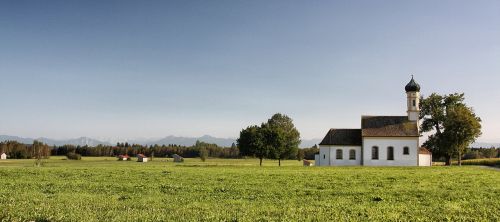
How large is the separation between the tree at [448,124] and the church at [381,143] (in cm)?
415

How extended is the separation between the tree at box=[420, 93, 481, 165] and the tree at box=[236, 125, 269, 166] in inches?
1173

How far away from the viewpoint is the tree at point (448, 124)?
229 feet

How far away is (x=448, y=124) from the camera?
71.1m

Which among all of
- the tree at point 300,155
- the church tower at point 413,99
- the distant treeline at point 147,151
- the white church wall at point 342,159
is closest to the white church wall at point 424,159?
the church tower at point 413,99

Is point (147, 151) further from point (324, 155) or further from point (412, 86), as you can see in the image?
point (412, 86)

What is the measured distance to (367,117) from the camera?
246ft

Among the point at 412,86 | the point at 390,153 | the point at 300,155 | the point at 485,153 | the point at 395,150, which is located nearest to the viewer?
the point at 395,150

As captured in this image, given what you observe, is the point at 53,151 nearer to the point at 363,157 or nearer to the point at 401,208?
the point at 363,157

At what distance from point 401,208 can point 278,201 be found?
14.1ft

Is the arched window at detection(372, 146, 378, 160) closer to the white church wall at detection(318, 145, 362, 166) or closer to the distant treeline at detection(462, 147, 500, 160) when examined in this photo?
the white church wall at detection(318, 145, 362, 166)

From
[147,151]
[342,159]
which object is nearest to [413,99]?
[342,159]

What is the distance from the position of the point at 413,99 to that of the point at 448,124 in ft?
23.4

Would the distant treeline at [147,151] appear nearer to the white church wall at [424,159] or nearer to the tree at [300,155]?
the tree at [300,155]

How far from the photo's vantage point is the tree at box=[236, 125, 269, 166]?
70.0 m
